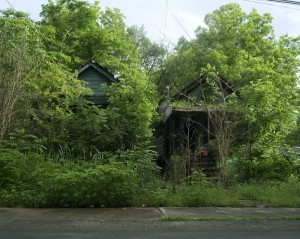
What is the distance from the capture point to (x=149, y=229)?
22.5ft

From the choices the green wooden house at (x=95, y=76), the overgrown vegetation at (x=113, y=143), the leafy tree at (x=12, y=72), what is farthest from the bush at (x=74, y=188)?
the green wooden house at (x=95, y=76)

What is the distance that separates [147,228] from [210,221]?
1.48m

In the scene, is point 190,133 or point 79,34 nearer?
point 190,133

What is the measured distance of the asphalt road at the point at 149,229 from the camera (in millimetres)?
6305

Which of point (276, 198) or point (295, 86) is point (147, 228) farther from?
point (295, 86)

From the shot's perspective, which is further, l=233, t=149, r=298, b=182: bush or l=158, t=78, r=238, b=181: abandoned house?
l=233, t=149, r=298, b=182: bush

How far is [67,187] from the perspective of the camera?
340 inches

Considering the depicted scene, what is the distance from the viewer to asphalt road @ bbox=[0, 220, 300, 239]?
6305mm

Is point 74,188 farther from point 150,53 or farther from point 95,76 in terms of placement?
point 150,53

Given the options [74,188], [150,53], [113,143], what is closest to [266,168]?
[113,143]

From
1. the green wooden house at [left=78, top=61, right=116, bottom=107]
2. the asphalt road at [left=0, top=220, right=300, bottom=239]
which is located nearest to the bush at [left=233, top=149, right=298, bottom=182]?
the asphalt road at [left=0, top=220, right=300, bottom=239]

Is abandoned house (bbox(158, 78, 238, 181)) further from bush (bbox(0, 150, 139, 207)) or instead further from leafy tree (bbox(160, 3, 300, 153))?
leafy tree (bbox(160, 3, 300, 153))

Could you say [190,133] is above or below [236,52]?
below

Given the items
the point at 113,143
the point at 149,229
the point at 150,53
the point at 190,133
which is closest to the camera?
the point at 149,229
